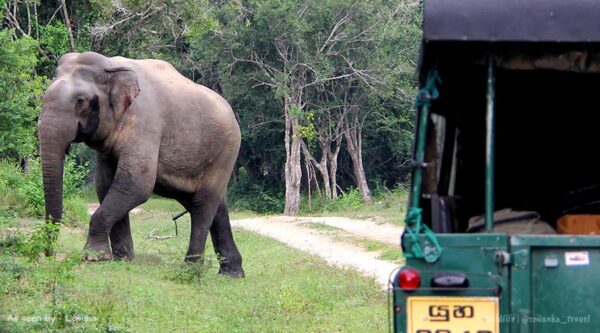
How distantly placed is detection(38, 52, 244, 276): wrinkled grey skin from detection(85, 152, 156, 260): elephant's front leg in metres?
0.01

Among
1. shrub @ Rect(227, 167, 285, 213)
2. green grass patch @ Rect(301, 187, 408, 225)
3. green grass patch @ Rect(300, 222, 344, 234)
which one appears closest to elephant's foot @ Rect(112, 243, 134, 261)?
green grass patch @ Rect(300, 222, 344, 234)

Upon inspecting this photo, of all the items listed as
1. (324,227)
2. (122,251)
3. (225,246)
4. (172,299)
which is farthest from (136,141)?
(324,227)

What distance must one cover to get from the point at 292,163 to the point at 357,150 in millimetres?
3111

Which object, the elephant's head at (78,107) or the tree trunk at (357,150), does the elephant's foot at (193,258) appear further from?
the tree trunk at (357,150)

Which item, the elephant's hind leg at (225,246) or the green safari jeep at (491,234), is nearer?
the green safari jeep at (491,234)

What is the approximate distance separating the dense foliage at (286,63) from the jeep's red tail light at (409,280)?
21.8 m

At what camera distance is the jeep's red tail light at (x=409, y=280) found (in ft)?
17.4

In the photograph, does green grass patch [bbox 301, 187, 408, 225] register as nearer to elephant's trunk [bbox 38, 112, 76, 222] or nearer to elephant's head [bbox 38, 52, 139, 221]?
elephant's head [bbox 38, 52, 139, 221]

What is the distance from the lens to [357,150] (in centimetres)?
3925

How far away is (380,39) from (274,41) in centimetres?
346

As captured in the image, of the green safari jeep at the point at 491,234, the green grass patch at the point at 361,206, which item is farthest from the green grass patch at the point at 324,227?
the green safari jeep at the point at 491,234

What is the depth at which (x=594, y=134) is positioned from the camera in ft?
24.3

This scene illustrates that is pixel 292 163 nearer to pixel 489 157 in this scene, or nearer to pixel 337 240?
pixel 337 240

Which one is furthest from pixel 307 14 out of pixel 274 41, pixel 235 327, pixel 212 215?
pixel 235 327
